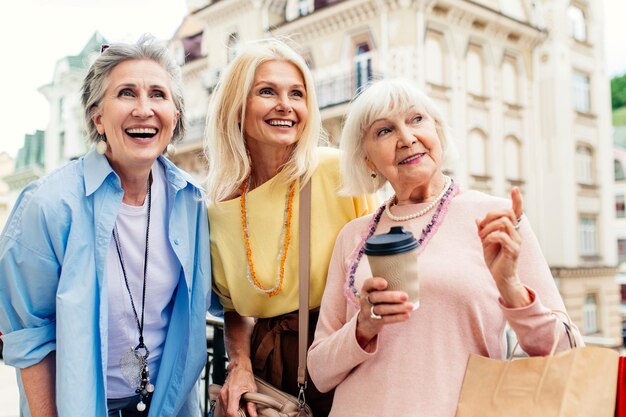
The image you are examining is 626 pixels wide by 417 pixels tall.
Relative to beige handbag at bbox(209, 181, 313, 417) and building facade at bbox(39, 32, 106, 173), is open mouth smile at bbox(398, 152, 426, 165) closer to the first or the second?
beige handbag at bbox(209, 181, 313, 417)

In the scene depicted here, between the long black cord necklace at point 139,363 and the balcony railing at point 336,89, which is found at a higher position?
the balcony railing at point 336,89

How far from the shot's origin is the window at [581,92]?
59.5ft

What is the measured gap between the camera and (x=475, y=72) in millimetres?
14469

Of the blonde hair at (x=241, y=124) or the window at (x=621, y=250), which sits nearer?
the blonde hair at (x=241, y=124)

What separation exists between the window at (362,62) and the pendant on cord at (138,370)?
37.6 feet

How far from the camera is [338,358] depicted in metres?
1.52

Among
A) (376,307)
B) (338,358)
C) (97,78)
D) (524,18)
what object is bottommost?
(338,358)

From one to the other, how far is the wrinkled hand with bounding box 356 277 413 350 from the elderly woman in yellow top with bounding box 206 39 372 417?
1.69 feet

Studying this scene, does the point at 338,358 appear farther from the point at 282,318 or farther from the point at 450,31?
the point at 450,31

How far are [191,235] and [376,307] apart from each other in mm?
833

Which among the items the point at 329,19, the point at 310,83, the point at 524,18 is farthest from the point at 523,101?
the point at 310,83

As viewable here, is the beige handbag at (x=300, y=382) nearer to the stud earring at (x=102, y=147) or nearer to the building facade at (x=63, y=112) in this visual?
the stud earring at (x=102, y=147)

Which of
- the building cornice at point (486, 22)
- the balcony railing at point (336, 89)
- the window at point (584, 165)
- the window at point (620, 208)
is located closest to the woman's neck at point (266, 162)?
the balcony railing at point (336, 89)

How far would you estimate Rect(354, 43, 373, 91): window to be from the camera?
1286cm
